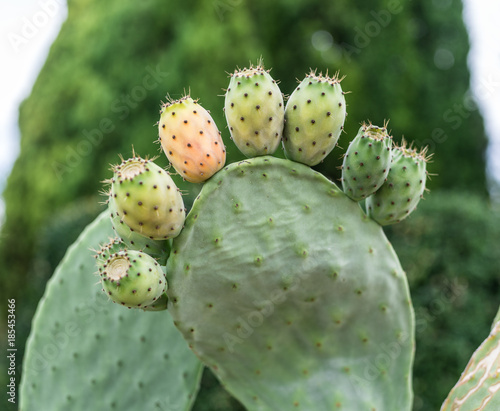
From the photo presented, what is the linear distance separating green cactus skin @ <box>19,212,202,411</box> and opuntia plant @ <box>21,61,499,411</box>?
24cm

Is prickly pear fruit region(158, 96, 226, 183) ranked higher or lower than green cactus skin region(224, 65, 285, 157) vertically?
lower

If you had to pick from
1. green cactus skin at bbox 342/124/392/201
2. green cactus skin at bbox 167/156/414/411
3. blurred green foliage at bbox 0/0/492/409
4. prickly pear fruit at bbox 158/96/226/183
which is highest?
green cactus skin at bbox 342/124/392/201

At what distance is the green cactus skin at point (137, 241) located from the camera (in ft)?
3.02

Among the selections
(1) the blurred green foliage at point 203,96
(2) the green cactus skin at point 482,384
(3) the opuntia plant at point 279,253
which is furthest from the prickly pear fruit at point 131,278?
(1) the blurred green foliage at point 203,96

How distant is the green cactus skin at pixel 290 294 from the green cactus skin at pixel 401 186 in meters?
0.04

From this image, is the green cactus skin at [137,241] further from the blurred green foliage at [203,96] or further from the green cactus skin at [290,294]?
the blurred green foliage at [203,96]

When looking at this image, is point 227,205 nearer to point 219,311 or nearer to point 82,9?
point 219,311

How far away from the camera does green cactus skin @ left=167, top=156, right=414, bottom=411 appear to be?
94 cm

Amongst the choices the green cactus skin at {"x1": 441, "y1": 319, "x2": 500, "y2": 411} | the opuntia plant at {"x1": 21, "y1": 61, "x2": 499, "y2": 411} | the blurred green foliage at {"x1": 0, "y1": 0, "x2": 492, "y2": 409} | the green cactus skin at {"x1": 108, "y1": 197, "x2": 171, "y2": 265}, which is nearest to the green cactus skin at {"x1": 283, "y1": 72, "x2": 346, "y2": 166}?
the opuntia plant at {"x1": 21, "y1": 61, "x2": 499, "y2": 411}

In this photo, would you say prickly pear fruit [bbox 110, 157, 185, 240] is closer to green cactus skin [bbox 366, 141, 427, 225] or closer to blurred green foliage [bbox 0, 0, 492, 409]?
green cactus skin [bbox 366, 141, 427, 225]

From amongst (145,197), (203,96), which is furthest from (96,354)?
(203,96)

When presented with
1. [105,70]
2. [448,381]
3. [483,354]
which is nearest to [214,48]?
[105,70]

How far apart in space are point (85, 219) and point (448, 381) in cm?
223

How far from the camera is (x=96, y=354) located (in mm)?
1321
